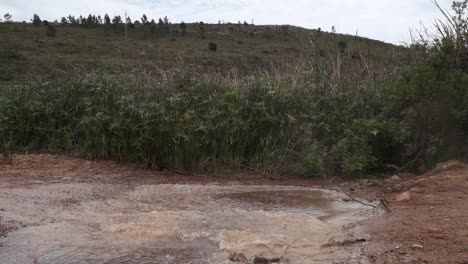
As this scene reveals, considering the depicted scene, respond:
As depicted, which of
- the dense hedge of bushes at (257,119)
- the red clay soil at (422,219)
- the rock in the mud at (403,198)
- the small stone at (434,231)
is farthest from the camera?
the dense hedge of bushes at (257,119)

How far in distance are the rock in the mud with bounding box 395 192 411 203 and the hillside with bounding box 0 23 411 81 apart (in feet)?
15.1

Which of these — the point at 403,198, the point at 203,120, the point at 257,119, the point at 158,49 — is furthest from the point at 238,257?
the point at 158,49

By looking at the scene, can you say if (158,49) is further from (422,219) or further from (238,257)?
(238,257)

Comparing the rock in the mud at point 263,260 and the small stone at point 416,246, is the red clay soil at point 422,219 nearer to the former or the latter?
the small stone at point 416,246

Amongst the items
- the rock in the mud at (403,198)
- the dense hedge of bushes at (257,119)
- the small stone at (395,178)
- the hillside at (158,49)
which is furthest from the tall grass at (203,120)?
the rock in the mud at (403,198)

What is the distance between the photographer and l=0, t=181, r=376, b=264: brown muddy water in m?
4.15

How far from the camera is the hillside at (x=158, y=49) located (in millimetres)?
13774

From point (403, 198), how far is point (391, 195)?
481mm

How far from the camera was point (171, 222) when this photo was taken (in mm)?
4969

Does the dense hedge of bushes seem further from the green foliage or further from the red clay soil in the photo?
the red clay soil

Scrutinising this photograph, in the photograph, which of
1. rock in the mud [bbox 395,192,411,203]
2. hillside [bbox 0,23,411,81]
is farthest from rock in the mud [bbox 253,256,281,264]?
hillside [bbox 0,23,411,81]

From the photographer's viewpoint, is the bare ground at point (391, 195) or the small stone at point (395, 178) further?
the small stone at point (395, 178)

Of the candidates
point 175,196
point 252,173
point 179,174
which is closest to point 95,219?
point 175,196

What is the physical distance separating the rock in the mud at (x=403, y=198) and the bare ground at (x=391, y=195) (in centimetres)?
2
